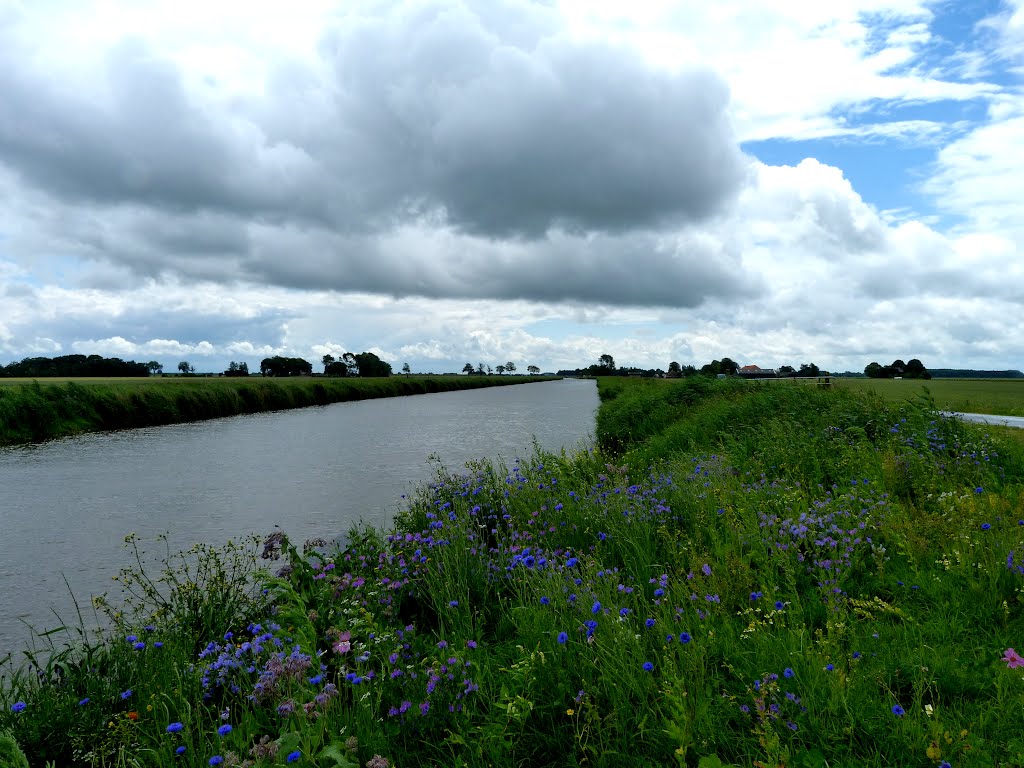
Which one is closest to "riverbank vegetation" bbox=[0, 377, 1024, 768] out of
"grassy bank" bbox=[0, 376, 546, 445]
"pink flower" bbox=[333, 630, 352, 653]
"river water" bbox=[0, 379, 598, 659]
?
"pink flower" bbox=[333, 630, 352, 653]

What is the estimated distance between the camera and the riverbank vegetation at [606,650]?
120 inches

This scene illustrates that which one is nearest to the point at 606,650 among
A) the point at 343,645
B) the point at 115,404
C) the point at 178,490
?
the point at 343,645

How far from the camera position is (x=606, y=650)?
11.4 ft

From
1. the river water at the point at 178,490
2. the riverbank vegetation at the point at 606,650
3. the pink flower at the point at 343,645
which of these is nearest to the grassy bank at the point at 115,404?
the river water at the point at 178,490

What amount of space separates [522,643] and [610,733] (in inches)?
40.9

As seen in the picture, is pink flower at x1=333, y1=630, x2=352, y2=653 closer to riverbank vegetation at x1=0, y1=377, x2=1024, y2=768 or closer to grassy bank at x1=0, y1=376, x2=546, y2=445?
riverbank vegetation at x1=0, y1=377, x2=1024, y2=768

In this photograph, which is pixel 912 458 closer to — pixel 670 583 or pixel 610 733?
pixel 670 583

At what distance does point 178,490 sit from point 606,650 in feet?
45.1

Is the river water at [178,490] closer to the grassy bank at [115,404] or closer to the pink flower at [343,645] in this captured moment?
the grassy bank at [115,404]

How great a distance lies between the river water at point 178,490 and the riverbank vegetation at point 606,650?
173 cm

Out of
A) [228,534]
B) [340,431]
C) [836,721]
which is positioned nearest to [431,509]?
[228,534]

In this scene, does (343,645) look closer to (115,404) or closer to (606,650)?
(606,650)

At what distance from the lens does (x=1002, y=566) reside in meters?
4.55

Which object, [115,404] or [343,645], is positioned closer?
[343,645]
